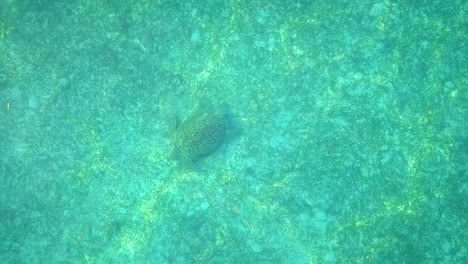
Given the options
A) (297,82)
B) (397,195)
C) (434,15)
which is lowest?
(397,195)

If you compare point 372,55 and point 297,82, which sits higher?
point 372,55

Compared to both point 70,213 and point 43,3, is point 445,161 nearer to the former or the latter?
point 70,213

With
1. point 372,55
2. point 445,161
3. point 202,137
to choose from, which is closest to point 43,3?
point 202,137

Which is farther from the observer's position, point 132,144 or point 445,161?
point 132,144

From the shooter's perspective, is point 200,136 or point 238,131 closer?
point 200,136
